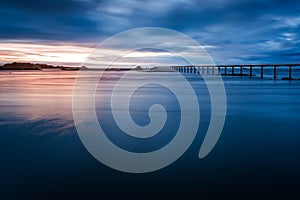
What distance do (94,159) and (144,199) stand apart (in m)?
1.67

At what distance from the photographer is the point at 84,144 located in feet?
18.4

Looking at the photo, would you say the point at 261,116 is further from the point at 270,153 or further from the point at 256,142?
the point at 270,153

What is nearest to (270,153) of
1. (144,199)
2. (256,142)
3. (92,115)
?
(256,142)

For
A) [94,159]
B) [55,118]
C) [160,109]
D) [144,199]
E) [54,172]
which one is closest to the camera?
[144,199]

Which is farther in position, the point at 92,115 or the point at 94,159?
the point at 92,115

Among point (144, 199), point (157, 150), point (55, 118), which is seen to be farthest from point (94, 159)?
point (55, 118)

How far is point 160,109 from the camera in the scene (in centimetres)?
1027

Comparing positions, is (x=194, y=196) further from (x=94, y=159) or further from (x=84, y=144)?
(x=84, y=144)

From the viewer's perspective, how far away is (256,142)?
226 inches

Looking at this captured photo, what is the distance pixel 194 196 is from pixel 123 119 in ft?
16.2

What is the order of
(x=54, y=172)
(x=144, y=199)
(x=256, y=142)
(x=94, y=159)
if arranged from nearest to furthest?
(x=144, y=199), (x=54, y=172), (x=94, y=159), (x=256, y=142)

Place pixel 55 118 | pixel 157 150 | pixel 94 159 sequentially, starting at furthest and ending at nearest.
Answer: pixel 55 118
pixel 157 150
pixel 94 159

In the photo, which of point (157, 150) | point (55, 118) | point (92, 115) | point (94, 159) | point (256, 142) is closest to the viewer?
point (94, 159)

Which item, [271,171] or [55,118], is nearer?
[271,171]
